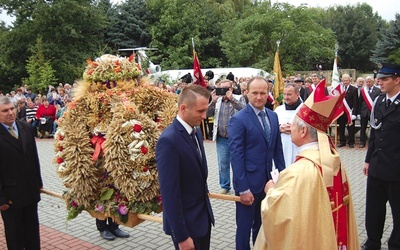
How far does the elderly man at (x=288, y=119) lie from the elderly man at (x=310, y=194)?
277 cm

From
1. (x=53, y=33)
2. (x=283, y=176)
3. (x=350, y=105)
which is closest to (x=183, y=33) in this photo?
(x=53, y=33)

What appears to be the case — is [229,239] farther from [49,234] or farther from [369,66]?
[369,66]

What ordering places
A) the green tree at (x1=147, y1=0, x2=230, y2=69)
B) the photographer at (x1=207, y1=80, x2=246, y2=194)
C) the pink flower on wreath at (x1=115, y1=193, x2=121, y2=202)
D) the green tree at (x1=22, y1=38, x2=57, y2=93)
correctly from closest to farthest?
1. the pink flower on wreath at (x1=115, y1=193, x2=121, y2=202)
2. the photographer at (x1=207, y1=80, x2=246, y2=194)
3. the green tree at (x1=22, y1=38, x2=57, y2=93)
4. the green tree at (x1=147, y1=0, x2=230, y2=69)

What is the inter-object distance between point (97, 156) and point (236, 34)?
30.8m

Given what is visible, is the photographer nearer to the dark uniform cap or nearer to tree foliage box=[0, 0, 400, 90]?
the dark uniform cap

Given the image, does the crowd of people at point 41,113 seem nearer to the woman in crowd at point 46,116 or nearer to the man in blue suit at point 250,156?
the woman in crowd at point 46,116

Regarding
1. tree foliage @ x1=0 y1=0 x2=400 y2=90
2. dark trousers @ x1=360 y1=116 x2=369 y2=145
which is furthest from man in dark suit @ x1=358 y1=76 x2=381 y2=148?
tree foliage @ x1=0 y1=0 x2=400 y2=90

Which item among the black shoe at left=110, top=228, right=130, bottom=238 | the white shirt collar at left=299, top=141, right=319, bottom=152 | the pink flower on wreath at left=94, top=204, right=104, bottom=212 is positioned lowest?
the black shoe at left=110, top=228, right=130, bottom=238

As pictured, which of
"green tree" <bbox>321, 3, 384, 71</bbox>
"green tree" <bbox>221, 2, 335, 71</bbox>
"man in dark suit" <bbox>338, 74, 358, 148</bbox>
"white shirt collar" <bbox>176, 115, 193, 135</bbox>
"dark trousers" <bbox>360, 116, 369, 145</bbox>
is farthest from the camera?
"green tree" <bbox>321, 3, 384, 71</bbox>

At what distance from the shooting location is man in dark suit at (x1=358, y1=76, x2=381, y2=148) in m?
11.6

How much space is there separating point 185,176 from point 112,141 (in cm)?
156

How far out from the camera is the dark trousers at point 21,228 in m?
4.60

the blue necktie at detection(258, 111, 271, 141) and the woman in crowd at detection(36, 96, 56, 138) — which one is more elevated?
the blue necktie at detection(258, 111, 271, 141)

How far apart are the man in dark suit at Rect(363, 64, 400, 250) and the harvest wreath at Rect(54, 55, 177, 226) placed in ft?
8.64
